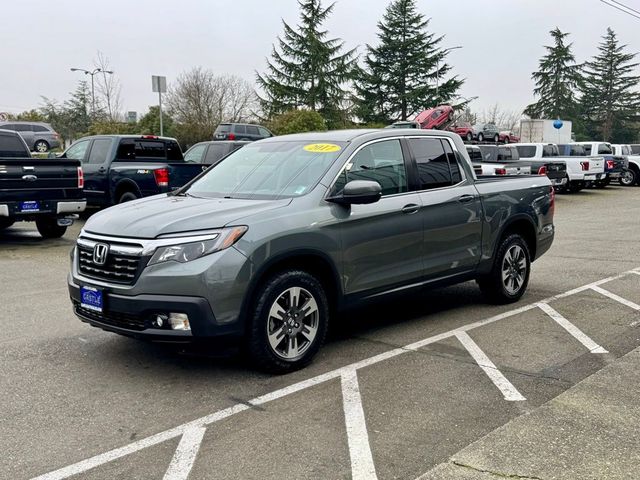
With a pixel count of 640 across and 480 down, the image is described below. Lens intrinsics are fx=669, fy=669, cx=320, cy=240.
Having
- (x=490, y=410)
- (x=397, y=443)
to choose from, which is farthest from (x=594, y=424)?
(x=397, y=443)

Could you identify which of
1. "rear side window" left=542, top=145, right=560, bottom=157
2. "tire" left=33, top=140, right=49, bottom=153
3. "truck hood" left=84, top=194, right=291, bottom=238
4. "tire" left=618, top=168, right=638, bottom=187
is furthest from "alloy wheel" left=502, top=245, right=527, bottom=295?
"tire" left=33, top=140, right=49, bottom=153

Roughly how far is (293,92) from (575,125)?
3527cm

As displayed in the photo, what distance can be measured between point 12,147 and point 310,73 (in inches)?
1583

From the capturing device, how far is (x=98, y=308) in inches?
188

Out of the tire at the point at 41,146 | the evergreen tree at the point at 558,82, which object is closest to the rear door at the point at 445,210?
the tire at the point at 41,146

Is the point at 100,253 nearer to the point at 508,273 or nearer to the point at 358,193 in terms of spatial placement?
the point at 358,193

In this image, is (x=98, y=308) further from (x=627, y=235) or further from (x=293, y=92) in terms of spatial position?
(x=293, y=92)

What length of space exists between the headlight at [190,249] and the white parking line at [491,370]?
2.13 meters

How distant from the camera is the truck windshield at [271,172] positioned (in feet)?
17.7

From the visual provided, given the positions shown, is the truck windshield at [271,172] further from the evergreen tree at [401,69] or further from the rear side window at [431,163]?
the evergreen tree at [401,69]

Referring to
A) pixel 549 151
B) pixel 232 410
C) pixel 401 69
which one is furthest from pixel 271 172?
pixel 401 69

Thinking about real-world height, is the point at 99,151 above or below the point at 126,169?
above

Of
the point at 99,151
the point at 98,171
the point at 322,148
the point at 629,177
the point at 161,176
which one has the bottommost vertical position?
the point at 629,177

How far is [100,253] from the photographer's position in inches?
190
